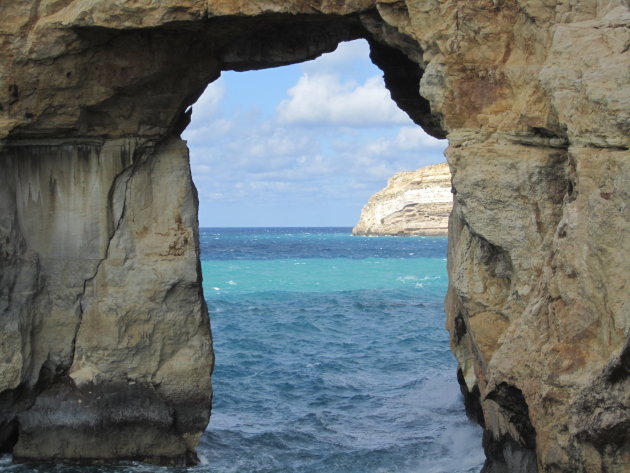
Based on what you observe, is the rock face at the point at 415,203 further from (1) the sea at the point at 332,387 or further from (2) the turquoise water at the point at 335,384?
(1) the sea at the point at 332,387

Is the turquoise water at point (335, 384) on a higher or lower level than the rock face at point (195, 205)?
lower

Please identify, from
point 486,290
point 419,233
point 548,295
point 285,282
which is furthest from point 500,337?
point 419,233

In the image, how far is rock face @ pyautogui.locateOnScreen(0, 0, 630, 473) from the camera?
8547mm

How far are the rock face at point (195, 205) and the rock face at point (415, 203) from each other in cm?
5689

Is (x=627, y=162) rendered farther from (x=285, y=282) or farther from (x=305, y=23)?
(x=285, y=282)

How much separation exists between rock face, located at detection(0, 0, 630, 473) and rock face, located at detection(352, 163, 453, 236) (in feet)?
187

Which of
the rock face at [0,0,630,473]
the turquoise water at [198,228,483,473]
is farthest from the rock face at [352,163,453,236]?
the rock face at [0,0,630,473]

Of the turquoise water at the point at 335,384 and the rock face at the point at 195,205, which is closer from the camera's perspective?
the rock face at the point at 195,205

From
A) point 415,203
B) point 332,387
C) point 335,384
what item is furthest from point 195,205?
point 415,203

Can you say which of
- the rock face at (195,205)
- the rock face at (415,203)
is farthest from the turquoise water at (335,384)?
the rock face at (415,203)

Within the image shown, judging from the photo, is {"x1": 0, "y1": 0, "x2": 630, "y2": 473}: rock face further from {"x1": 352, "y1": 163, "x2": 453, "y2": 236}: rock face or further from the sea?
{"x1": 352, "y1": 163, "x2": 453, "y2": 236}: rock face

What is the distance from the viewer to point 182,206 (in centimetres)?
1362

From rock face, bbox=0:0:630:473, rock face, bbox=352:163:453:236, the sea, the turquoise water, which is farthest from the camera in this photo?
rock face, bbox=352:163:453:236

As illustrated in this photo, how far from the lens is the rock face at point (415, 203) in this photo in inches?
2879
